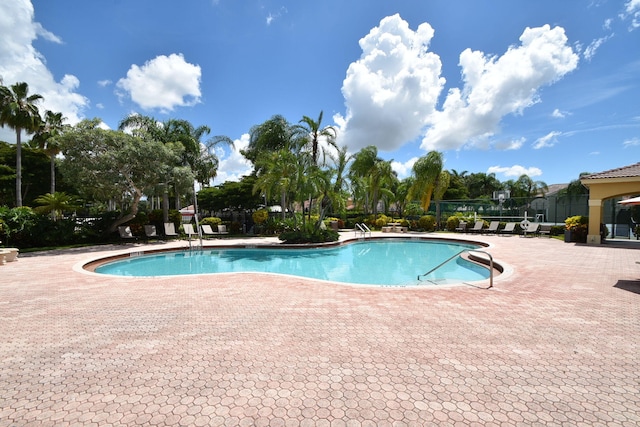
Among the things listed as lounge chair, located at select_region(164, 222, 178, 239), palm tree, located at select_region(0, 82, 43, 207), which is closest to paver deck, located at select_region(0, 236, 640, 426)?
lounge chair, located at select_region(164, 222, 178, 239)

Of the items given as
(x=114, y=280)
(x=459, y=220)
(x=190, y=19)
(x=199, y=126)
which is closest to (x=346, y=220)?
Answer: (x=459, y=220)

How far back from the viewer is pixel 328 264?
12.4m

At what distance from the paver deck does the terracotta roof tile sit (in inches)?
472

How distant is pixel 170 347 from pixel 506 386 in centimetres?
387

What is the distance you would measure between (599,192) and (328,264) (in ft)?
48.8

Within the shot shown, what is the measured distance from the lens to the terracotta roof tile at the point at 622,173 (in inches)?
573

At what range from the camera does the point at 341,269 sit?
11.4m

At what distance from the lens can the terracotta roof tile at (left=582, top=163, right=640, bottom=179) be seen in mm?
14562

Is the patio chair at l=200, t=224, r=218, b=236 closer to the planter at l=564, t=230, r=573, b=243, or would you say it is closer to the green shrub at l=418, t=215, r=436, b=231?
the green shrub at l=418, t=215, r=436, b=231

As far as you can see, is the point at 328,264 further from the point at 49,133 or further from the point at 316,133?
the point at 49,133

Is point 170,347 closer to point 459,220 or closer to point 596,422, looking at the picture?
point 596,422

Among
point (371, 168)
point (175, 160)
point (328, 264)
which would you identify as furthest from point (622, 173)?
point (175, 160)

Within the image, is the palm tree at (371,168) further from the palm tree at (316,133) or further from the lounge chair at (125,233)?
the lounge chair at (125,233)

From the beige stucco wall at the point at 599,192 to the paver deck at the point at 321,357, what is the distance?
457 inches
